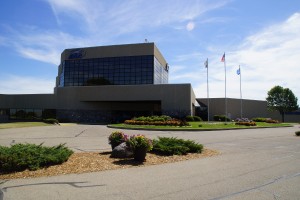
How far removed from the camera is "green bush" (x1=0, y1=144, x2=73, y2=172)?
7.98 m

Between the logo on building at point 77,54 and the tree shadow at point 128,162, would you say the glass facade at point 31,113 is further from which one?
the tree shadow at point 128,162

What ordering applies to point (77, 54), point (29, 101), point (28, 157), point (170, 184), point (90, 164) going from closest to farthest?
1. point (170, 184)
2. point (28, 157)
3. point (90, 164)
4. point (29, 101)
5. point (77, 54)

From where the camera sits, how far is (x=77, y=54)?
5744 cm

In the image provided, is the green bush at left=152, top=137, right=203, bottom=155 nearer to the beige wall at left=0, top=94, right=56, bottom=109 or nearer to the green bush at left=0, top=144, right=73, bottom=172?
the green bush at left=0, top=144, right=73, bottom=172

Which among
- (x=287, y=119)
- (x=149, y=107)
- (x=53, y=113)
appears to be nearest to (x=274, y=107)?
(x=287, y=119)

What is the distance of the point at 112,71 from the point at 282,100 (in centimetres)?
5016

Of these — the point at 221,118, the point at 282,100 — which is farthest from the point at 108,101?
the point at 282,100

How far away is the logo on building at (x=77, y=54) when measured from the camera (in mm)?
57062

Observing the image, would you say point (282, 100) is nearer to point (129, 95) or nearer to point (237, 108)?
point (237, 108)

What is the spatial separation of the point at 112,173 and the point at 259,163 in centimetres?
521

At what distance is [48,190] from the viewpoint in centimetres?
644

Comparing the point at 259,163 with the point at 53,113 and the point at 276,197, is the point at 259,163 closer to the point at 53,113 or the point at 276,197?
the point at 276,197

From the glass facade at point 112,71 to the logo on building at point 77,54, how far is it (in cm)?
76

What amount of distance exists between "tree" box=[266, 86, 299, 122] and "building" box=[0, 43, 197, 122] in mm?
37708
